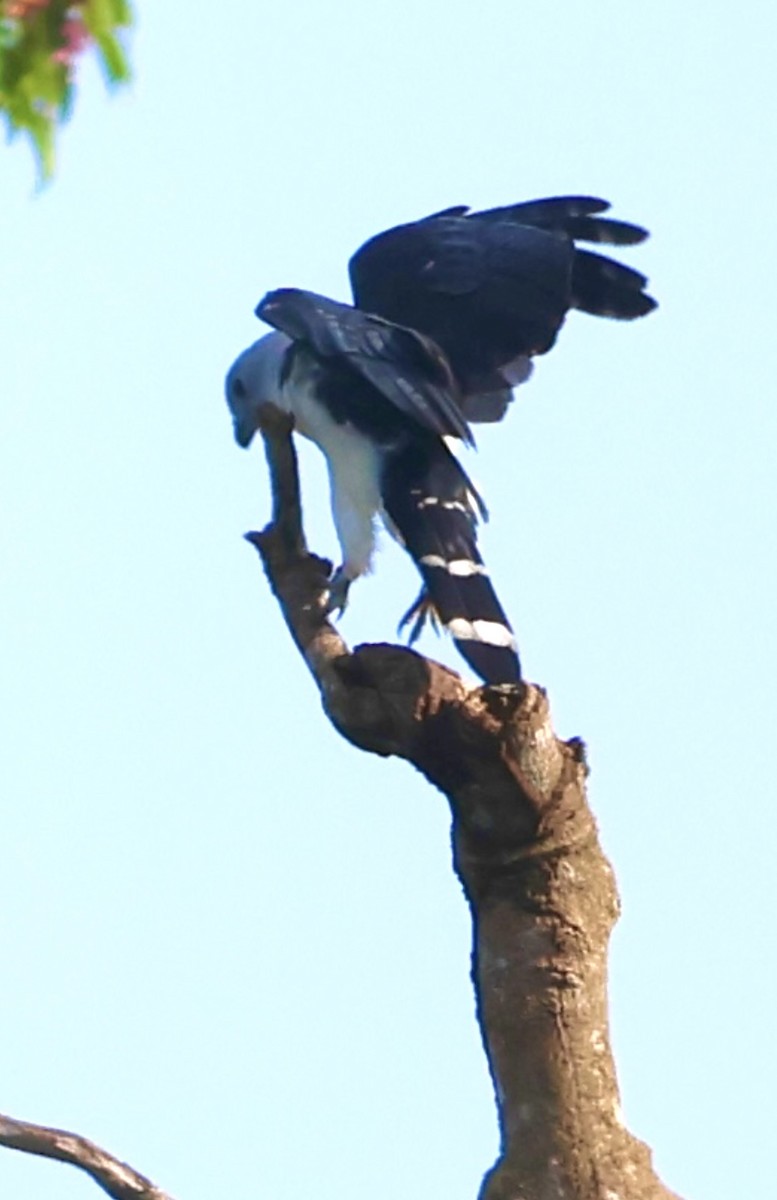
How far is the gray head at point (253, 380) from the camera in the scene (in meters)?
6.95

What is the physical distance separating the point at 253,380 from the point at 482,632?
2108 millimetres

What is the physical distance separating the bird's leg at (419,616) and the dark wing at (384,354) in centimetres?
57

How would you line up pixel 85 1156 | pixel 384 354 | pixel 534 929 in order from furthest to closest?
pixel 384 354 < pixel 534 929 < pixel 85 1156

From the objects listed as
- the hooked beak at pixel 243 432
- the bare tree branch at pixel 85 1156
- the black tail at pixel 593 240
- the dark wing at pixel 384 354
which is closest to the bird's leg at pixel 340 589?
the dark wing at pixel 384 354

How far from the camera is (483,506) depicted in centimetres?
611

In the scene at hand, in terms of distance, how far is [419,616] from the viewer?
21.2 feet

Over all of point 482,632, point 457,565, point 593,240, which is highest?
point 593,240

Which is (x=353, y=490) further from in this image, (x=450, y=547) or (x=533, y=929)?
(x=533, y=929)

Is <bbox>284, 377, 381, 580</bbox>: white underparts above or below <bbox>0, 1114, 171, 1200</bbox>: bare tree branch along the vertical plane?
above

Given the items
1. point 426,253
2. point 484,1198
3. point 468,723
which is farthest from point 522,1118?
point 426,253

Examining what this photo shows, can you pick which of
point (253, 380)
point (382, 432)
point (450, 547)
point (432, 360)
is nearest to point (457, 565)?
point (450, 547)

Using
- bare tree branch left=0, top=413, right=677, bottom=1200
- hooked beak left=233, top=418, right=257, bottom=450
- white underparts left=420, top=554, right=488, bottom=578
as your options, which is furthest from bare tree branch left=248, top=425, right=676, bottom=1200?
hooked beak left=233, top=418, right=257, bottom=450

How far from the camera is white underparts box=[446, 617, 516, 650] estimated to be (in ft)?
17.3

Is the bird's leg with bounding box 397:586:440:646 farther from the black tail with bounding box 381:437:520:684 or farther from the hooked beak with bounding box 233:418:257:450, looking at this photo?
the hooked beak with bounding box 233:418:257:450
